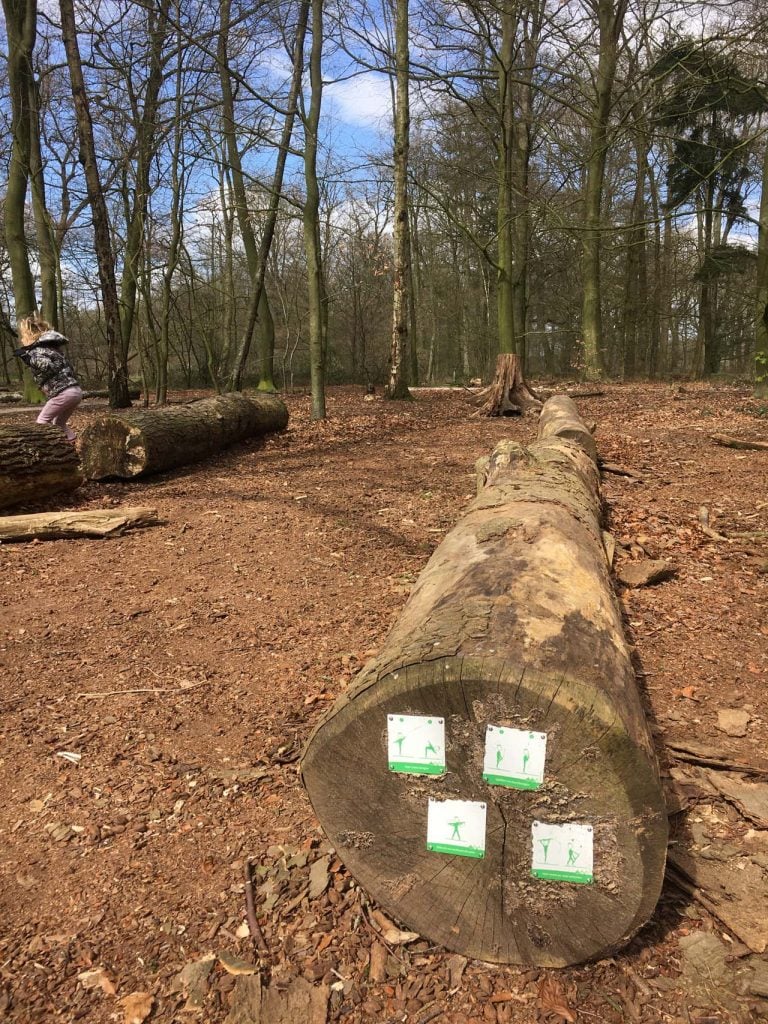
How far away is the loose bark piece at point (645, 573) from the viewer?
4.16 metres

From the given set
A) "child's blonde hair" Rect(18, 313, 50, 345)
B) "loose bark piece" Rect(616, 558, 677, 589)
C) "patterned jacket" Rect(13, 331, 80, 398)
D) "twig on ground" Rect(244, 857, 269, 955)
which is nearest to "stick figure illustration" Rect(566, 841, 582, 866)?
"twig on ground" Rect(244, 857, 269, 955)

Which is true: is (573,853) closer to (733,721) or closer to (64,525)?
(733,721)

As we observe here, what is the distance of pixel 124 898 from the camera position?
6.65 ft

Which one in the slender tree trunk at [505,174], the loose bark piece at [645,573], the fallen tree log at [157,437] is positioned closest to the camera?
the loose bark piece at [645,573]

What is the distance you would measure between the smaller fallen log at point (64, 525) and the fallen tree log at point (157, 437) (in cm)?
180

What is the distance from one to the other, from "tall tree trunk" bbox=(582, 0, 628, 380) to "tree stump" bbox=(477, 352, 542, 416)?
3821mm

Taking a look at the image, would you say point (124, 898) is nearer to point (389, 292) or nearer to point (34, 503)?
point (34, 503)

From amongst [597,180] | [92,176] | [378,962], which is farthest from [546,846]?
[597,180]

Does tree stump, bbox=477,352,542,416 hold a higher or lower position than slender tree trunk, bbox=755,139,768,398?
lower

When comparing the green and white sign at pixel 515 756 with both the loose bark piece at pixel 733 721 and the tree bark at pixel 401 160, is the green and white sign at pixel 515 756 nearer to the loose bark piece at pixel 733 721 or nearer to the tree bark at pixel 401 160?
the loose bark piece at pixel 733 721

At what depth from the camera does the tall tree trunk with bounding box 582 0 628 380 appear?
15.0 meters

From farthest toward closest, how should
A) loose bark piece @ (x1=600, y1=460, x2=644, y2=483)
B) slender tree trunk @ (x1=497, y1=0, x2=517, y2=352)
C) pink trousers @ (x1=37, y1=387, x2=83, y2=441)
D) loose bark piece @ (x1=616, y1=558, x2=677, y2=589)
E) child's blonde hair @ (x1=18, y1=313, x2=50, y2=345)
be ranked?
1. slender tree trunk @ (x1=497, y1=0, x2=517, y2=352)
2. child's blonde hair @ (x1=18, y1=313, x2=50, y2=345)
3. pink trousers @ (x1=37, y1=387, x2=83, y2=441)
4. loose bark piece @ (x1=600, y1=460, x2=644, y2=483)
5. loose bark piece @ (x1=616, y1=558, x2=677, y2=589)

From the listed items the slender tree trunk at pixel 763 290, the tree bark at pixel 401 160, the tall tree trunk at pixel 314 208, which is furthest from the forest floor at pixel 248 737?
the tree bark at pixel 401 160

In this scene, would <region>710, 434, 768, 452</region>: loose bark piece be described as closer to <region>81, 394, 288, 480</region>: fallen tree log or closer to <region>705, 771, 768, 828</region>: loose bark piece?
<region>705, 771, 768, 828</region>: loose bark piece
